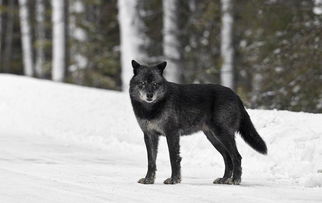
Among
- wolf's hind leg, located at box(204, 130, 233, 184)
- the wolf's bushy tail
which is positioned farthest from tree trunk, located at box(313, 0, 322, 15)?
wolf's hind leg, located at box(204, 130, 233, 184)

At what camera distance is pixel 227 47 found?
20047mm

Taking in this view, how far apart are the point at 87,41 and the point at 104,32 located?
3.10 meters

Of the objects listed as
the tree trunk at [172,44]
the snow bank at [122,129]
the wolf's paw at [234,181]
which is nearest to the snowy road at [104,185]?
the wolf's paw at [234,181]

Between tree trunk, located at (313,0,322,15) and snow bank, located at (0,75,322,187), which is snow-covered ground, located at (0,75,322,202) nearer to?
snow bank, located at (0,75,322,187)

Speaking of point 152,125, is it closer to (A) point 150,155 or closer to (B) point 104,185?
(A) point 150,155

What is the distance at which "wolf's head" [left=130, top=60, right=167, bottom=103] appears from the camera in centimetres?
778

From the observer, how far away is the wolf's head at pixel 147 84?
7781 mm

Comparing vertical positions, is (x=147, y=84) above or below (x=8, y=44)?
below

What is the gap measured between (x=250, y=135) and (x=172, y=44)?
1060cm

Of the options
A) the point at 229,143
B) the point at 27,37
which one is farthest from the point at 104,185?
the point at 27,37

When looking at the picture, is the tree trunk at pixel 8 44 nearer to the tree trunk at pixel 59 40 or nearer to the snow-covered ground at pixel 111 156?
the tree trunk at pixel 59 40

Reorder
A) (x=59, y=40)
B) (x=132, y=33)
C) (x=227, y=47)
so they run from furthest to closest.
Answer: (x=59, y=40) < (x=227, y=47) < (x=132, y=33)

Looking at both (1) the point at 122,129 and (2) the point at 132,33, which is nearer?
(1) the point at 122,129

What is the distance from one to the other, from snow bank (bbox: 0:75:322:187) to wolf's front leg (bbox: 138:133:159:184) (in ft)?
4.28
